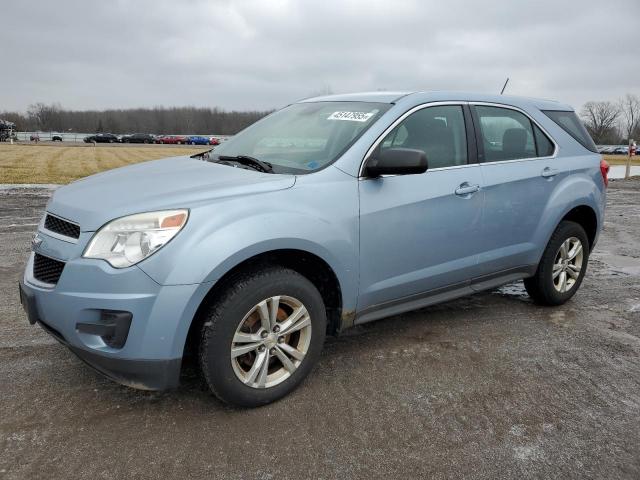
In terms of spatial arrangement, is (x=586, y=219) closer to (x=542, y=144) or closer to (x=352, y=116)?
(x=542, y=144)

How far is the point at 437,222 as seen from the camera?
3.46 m

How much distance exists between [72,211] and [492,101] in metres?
3.11

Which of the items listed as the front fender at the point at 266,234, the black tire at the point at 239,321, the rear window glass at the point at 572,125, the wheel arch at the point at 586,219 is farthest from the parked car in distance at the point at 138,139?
the black tire at the point at 239,321

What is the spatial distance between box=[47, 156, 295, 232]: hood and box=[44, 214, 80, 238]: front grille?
3 centimetres

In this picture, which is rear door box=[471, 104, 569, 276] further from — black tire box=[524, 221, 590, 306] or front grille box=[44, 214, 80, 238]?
front grille box=[44, 214, 80, 238]

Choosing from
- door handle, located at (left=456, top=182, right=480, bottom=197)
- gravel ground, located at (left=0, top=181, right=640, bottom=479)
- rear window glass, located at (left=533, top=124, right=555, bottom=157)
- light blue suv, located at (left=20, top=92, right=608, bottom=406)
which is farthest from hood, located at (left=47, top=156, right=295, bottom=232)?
rear window glass, located at (left=533, top=124, right=555, bottom=157)

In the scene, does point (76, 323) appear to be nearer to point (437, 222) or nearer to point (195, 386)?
point (195, 386)

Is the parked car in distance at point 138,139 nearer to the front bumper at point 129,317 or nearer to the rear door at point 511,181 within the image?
the rear door at point 511,181

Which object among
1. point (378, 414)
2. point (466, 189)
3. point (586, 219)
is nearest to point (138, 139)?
point (586, 219)

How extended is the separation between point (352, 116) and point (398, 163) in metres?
0.67

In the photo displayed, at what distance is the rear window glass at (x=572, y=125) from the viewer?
4551mm

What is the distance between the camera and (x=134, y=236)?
252 cm

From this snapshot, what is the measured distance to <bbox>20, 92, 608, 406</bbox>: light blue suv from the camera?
2.51m

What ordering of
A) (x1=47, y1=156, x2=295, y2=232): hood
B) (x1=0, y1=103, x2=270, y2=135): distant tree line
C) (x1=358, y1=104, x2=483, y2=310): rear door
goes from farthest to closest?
(x1=0, y1=103, x2=270, y2=135): distant tree line
(x1=358, y1=104, x2=483, y2=310): rear door
(x1=47, y1=156, x2=295, y2=232): hood
